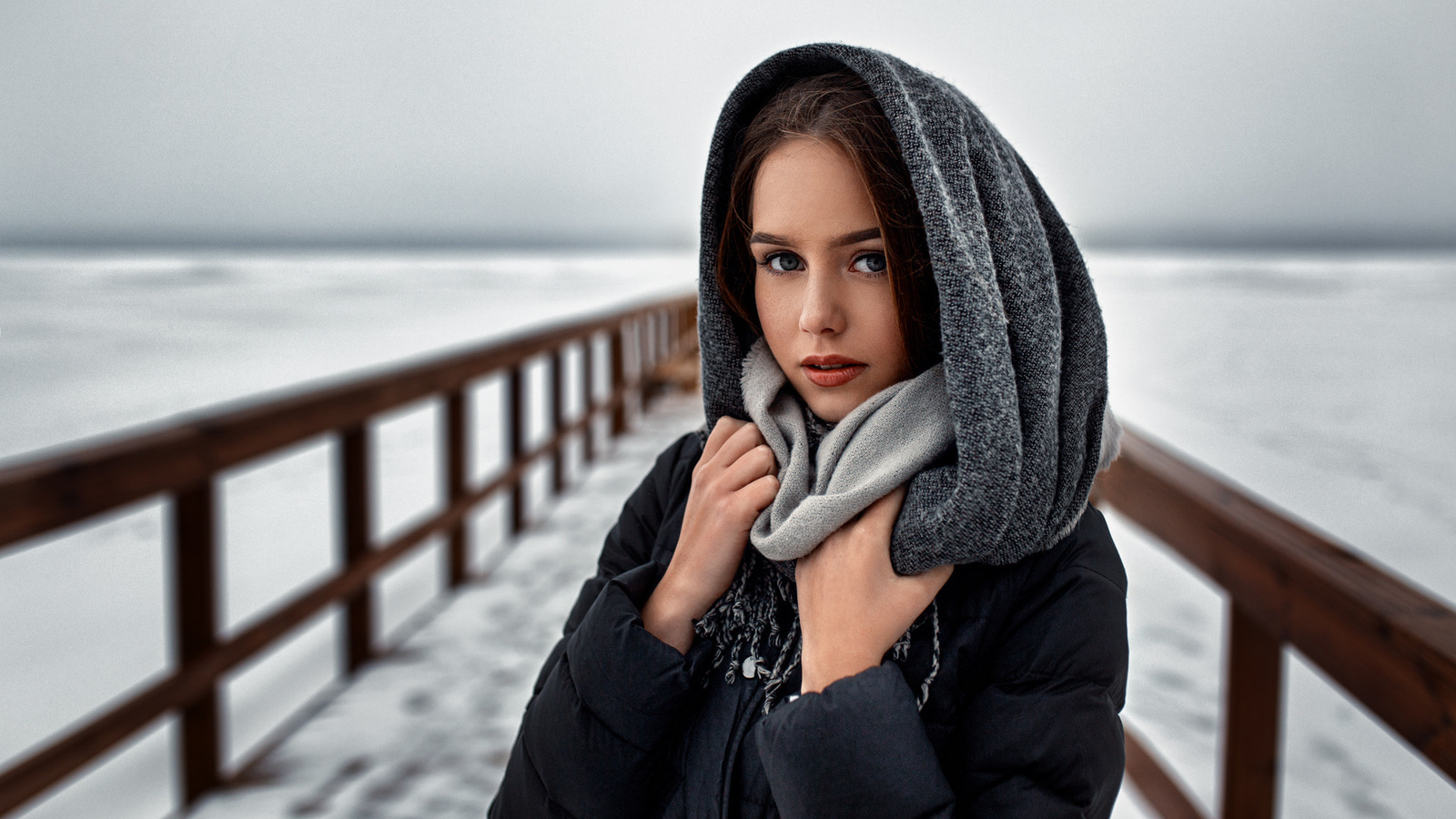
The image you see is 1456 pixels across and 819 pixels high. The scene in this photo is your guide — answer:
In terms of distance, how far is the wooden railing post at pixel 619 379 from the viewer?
5.13 m

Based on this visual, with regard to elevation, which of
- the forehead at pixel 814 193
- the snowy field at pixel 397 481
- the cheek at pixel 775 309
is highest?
the forehead at pixel 814 193

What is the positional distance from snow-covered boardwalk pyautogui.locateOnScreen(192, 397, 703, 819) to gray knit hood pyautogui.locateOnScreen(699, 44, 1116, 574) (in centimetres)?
131

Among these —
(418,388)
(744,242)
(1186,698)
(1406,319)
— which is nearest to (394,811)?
(418,388)

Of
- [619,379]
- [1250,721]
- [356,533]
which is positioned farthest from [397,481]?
[1250,721]

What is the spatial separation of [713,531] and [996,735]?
0.24 metres

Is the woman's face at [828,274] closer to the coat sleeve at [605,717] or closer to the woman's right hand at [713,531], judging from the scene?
the woman's right hand at [713,531]

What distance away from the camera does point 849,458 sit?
585 millimetres

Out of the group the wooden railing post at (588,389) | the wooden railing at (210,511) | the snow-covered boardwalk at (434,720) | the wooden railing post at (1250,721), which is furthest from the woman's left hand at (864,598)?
the wooden railing post at (588,389)

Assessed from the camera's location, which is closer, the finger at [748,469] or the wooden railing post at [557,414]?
the finger at [748,469]

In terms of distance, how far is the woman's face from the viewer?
60 centimetres

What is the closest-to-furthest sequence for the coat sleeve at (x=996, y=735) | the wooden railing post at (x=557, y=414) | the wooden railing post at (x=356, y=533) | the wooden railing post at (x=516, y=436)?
the coat sleeve at (x=996, y=735)
the wooden railing post at (x=356, y=533)
the wooden railing post at (x=516, y=436)
the wooden railing post at (x=557, y=414)

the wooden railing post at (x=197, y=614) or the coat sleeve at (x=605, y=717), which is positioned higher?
the coat sleeve at (x=605, y=717)

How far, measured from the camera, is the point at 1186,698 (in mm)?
2303

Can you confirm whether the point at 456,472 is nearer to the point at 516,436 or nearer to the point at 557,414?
the point at 516,436
